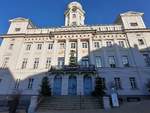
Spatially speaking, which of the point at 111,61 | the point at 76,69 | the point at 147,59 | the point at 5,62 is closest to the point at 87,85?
the point at 76,69

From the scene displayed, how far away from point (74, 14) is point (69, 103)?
23.0m

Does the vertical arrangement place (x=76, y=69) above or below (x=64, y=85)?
above

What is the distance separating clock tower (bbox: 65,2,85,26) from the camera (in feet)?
113

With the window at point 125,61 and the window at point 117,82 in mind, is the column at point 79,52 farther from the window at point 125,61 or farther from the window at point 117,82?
the window at point 125,61

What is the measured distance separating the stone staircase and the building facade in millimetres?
4724

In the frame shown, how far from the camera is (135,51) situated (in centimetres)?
2716

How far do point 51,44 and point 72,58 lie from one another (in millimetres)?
5755

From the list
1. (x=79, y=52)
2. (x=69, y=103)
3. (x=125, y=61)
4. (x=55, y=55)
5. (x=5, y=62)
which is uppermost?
(x=79, y=52)

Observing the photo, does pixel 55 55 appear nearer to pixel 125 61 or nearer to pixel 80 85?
pixel 80 85

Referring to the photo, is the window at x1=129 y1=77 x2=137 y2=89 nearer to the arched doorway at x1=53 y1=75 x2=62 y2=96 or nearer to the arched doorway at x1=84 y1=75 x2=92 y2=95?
the arched doorway at x1=84 y1=75 x2=92 y2=95

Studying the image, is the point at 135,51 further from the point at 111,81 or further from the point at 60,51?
the point at 60,51

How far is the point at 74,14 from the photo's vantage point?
35.8 meters

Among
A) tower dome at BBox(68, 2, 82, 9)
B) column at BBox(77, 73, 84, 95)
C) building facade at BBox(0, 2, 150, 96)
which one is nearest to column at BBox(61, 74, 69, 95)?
building facade at BBox(0, 2, 150, 96)

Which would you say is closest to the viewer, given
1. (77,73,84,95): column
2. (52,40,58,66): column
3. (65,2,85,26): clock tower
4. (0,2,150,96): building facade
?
(77,73,84,95): column
